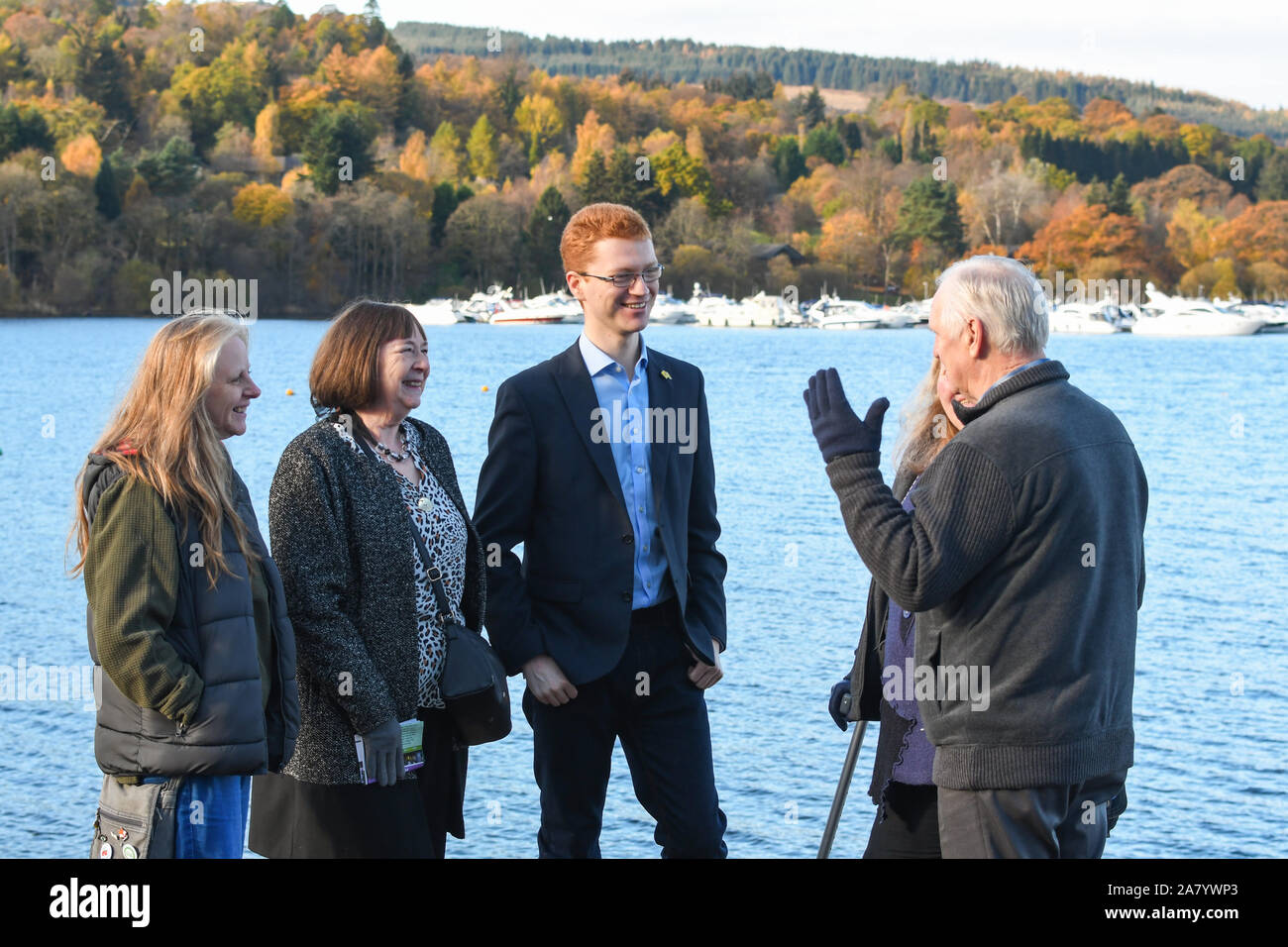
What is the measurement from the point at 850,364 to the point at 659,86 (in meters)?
102

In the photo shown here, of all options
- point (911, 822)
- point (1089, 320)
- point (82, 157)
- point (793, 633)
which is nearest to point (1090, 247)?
point (1089, 320)

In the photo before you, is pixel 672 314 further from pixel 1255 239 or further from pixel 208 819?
pixel 208 819

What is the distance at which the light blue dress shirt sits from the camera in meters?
3.73

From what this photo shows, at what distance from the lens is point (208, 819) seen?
9.86 ft

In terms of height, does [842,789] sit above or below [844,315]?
above

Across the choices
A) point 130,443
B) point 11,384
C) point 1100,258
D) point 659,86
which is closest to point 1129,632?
point 130,443

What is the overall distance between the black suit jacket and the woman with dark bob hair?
230 mm

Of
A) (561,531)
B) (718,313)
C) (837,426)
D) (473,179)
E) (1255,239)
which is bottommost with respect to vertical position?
(718,313)

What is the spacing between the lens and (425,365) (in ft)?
11.3

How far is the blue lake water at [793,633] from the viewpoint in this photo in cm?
1009

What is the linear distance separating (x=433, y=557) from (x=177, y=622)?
645 millimetres

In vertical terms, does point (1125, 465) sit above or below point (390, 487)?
above

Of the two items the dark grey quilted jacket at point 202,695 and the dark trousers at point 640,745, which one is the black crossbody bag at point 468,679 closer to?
the dark trousers at point 640,745
